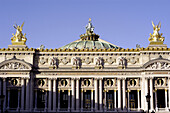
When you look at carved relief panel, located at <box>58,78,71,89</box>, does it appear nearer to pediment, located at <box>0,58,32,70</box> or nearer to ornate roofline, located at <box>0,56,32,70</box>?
ornate roofline, located at <box>0,56,32,70</box>

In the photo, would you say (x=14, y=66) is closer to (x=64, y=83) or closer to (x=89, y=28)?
(x=64, y=83)

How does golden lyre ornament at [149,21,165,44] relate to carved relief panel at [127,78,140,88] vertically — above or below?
above

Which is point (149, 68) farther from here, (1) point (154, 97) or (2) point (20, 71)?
(2) point (20, 71)

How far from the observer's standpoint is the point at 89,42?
79.2 metres

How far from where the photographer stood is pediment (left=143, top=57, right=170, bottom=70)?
204 feet

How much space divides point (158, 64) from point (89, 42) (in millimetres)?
20887

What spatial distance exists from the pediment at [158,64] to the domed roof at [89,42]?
17170mm

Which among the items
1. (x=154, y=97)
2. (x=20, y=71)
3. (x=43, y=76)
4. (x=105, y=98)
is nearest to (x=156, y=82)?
(x=154, y=97)

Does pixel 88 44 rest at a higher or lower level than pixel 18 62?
higher

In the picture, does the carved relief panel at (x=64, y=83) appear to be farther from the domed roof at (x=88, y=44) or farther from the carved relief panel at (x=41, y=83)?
the domed roof at (x=88, y=44)

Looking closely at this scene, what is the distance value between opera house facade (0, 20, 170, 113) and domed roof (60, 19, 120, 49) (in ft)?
45.3

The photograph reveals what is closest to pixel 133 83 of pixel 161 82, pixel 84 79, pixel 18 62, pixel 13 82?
pixel 161 82

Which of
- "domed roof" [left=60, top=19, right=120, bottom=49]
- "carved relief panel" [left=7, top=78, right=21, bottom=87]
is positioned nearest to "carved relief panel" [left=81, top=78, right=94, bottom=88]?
"carved relief panel" [left=7, top=78, right=21, bottom=87]

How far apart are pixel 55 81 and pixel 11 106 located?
8.53 m
